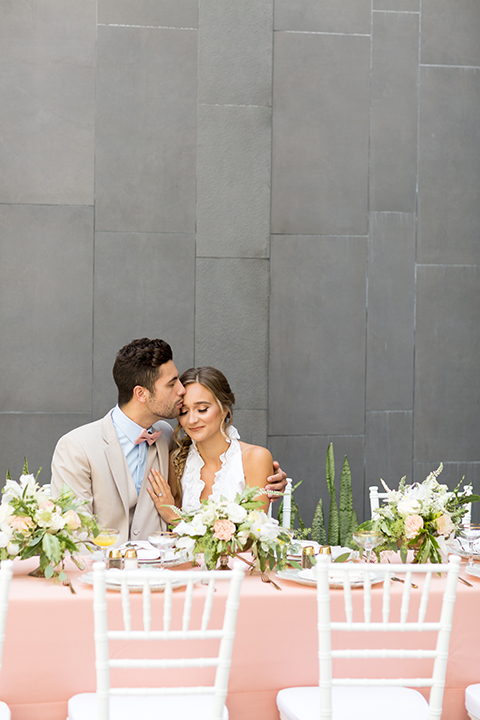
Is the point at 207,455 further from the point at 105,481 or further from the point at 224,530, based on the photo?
the point at 224,530

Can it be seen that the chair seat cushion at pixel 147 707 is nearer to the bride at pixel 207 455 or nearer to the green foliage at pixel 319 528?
the bride at pixel 207 455

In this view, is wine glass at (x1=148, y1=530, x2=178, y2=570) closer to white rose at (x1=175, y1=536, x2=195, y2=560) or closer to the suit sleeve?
white rose at (x1=175, y1=536, x2=195, y2=560)

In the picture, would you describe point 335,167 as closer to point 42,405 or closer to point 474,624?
point 42,405

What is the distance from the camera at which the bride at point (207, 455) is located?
3225 millimetres

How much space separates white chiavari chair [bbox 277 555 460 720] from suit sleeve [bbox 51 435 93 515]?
1.32m

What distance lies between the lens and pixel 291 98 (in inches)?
165

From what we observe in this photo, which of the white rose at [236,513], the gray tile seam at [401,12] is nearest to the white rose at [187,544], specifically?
the white rose at [236,513]

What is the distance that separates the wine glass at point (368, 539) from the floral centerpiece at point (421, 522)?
0.03 meters

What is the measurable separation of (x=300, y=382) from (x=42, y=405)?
152 cm

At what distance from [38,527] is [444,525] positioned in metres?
1.34

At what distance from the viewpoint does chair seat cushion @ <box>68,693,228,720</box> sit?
1861 millimetres

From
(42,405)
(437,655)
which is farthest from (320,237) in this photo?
(437,655)

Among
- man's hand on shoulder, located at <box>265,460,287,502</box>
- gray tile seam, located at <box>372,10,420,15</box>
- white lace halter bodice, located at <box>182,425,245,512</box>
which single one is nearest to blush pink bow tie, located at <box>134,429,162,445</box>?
white lace halter bodice, located at <box>182,425,245,512</box>

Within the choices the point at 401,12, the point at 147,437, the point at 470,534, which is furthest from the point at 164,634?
the point at 401,12
